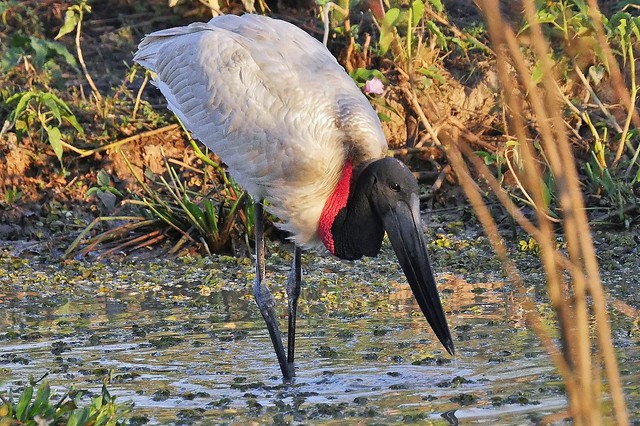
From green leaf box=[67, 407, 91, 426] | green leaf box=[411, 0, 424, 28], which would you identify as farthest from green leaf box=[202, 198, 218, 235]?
green leaf box=[67, 407, 91, 426]

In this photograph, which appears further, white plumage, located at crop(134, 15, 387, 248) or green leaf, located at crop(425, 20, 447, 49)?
green leaf, located at crop(425, 20, 447, 49)

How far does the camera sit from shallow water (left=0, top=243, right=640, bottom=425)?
3461 millimetres

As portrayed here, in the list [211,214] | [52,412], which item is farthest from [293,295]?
[52,412]

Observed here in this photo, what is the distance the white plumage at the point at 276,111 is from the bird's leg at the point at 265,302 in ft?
0.51

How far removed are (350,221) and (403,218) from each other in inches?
10.6

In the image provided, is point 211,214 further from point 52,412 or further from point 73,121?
point 52,412

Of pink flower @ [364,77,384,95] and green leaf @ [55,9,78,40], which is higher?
green leaf @ [55,9,78,40]

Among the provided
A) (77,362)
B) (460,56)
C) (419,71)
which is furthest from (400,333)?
(460,56)

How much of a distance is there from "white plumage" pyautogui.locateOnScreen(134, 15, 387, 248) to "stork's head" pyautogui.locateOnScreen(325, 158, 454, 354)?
17 cm

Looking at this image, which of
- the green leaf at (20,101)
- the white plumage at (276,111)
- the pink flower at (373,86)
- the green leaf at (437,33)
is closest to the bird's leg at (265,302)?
the white plumage at (276,111)

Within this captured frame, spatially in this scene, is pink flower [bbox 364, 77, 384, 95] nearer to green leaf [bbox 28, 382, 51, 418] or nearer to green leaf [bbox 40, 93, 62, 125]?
green leaf [bbox 40, 93, 62, 125]

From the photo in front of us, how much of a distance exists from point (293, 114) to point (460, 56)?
10.1ft

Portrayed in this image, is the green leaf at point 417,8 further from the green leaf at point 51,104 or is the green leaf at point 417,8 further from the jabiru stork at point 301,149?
the green leaf at point 51,104

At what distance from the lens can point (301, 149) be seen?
402 centimetres
